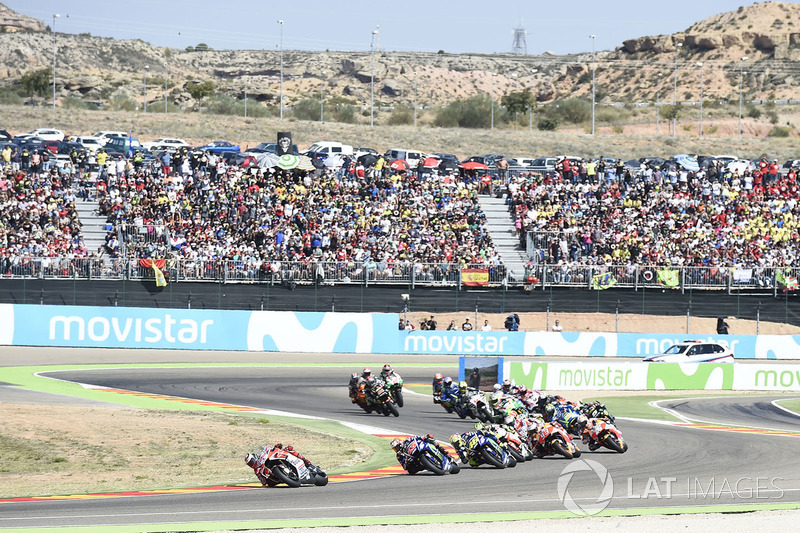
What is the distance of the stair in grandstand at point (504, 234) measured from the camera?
43.9 metres

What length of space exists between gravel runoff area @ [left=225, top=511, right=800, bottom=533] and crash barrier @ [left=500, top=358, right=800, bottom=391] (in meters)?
17.4

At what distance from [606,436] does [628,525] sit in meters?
5.94

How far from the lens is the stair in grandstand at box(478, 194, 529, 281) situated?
4394cm

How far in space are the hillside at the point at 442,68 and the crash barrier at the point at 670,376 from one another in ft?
279

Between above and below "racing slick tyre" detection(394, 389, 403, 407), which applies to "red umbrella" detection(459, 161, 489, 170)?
above

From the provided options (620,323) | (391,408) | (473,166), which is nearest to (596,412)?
(391,408)

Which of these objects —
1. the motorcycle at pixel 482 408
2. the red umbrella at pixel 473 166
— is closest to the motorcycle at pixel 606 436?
the motorcycle at pixel 482 408

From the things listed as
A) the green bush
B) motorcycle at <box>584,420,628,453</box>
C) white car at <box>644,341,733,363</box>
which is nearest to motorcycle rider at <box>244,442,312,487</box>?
motorcycle at <box>584,420,628,453</box>

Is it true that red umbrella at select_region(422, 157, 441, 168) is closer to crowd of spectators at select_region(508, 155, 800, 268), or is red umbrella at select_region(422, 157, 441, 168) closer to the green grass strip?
crowd of spectators at select_region(508, 155, 800, 268)

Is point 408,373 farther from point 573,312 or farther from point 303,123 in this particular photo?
point 303,123

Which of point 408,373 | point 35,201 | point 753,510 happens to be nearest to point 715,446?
point 753,510

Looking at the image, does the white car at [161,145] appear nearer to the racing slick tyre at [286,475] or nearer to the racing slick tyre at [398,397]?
the racing slick tyre at [398,397]

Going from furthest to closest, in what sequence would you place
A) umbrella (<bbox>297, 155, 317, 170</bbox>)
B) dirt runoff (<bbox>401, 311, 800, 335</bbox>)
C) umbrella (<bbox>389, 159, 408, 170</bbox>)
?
umbrella (<bbox>389, 159, 408, 170</bbox>)
umbrella (<bbox>297, 155, 317, 170</bbox>)
dirt runoff (<bbox>401, 311, 800, 335</bbox>)

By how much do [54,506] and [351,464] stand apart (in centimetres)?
588
